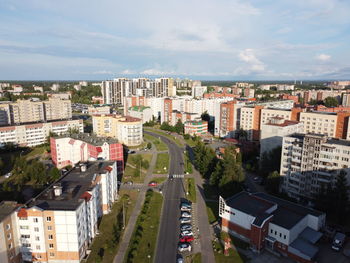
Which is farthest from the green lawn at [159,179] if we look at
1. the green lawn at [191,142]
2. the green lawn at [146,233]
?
the green lawn at [191,142]

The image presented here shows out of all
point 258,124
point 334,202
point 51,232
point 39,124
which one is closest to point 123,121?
point 39,124

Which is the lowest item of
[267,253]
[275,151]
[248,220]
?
[267,253]

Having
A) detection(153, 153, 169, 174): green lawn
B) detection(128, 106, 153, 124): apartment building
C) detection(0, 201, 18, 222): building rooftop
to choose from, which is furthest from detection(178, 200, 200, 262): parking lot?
detection(128, 106, 153, 124): apartment building

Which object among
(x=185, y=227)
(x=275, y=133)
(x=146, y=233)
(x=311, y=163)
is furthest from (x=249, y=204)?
(x=275, y=133)

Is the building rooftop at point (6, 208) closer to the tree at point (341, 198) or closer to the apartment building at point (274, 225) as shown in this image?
the apartment building at point (274, 225)

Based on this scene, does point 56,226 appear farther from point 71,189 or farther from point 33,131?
point 33,131

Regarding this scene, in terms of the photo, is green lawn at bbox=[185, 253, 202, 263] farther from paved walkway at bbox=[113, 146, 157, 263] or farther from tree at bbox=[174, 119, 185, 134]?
tree at bbox=[174, 119, 185, 134]

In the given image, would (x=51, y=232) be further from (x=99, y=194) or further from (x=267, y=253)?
(x=267, y=253)

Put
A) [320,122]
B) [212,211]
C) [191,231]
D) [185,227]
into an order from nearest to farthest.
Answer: [191,231], [185,227], [212,211], [320,122]
